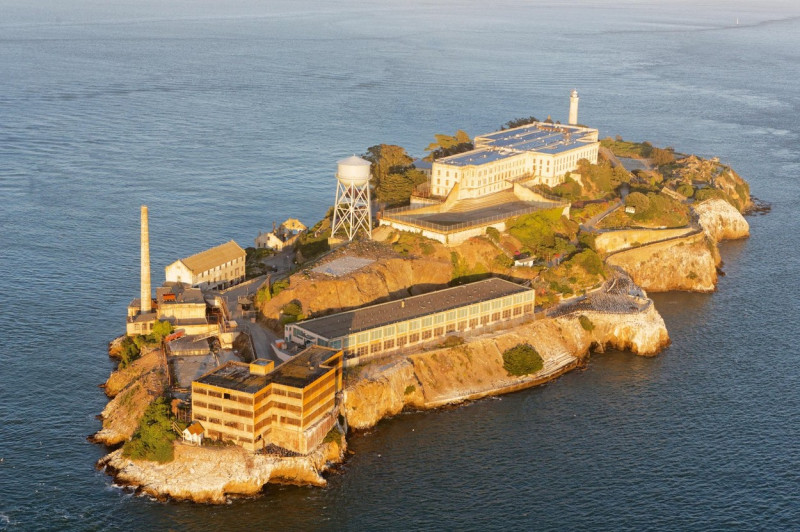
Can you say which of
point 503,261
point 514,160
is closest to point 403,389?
point 503,261

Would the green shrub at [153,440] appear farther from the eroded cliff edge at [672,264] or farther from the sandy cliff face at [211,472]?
the eroded cliff edge at [672,264]

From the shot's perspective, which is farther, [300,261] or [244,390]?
[300,261]

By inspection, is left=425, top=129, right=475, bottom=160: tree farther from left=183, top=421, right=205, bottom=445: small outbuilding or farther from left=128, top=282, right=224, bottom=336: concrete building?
left=183, top=421, right=205, bottom=445: small outbuilding

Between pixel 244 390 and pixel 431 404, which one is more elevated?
pixel 244 390

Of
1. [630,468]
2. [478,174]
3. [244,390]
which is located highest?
[478,174]

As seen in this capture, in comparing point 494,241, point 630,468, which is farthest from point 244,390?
point 494,241

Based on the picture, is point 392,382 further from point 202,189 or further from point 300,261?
point 202,189

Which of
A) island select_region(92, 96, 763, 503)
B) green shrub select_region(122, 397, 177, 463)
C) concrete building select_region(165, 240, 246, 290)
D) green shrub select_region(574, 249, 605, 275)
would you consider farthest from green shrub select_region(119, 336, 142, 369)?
green shrub select_region(574, 249, 605, 275)
